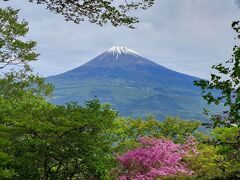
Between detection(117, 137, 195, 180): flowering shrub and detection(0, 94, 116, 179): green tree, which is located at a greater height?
detection(0, 94, 116, 179): green tree

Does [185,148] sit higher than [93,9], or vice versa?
[93,9]

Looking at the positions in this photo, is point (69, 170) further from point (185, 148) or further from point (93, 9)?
point (185, 148)

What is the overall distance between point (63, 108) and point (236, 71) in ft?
36.8

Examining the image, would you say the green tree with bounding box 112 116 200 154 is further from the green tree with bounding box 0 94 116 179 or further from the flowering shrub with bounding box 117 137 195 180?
the green tree with bounding box 0 94 116 179

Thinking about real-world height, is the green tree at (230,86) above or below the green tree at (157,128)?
above

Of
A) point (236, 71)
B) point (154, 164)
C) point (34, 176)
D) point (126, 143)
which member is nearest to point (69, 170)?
point (34, 176)

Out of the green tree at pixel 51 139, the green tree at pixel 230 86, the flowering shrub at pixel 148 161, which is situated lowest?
the flowering shrub at pixel 148 161

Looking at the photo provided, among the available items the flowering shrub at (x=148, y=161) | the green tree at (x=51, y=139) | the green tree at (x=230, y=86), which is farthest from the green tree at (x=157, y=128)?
the green tree at (x=230, y=86)

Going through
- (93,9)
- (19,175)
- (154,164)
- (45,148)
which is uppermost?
(93,9)

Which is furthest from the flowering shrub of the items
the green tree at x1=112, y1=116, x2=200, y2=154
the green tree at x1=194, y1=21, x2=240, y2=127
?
the green tree at x1=194, y1=21, x2=240, y2=127

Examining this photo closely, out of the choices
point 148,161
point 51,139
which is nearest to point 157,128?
point 148,161

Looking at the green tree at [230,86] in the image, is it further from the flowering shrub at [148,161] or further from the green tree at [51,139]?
the flowering shrub at [148,161]

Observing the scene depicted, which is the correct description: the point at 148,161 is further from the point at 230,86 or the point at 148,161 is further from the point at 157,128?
the point at 230,86

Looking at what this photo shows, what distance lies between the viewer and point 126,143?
2758cm
